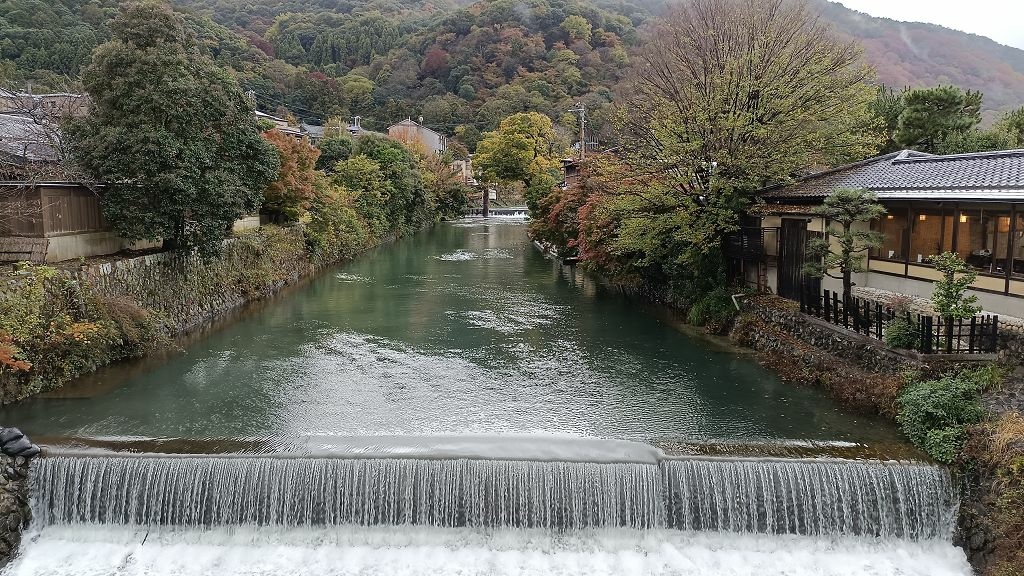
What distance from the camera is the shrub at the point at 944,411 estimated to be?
999 cm

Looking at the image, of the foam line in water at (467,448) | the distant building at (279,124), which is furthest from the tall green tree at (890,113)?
the distant building at (279,124)

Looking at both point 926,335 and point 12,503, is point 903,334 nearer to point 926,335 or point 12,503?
point 926,335

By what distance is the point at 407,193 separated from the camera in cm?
5041

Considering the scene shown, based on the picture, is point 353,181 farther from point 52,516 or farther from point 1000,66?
point 1000,66

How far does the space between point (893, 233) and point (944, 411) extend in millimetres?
5583

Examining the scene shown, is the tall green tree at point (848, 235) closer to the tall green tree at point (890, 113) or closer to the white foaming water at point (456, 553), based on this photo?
the white foaming water at point (456, 553)

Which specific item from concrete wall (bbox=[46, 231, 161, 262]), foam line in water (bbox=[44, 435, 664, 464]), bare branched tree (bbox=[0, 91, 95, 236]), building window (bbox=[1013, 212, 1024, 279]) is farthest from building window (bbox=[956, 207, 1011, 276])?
concrete wall (bbox=[46, 231, 161, 262])

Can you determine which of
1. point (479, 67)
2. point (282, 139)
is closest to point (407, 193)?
point (282, 139)

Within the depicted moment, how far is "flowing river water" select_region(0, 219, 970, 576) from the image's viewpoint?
29.8ft

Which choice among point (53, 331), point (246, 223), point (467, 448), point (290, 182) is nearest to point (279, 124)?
point (246, 223)

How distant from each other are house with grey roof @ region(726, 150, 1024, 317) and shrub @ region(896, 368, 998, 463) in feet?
6.52

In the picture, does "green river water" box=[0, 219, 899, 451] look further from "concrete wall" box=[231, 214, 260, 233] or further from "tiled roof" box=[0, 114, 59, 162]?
"tiled roof" box=[0, 114, 59, 162]

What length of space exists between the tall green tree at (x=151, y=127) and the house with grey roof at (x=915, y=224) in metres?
15.2

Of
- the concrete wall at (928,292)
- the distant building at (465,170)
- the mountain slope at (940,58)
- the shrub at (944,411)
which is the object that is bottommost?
the shrub at (944,411)
